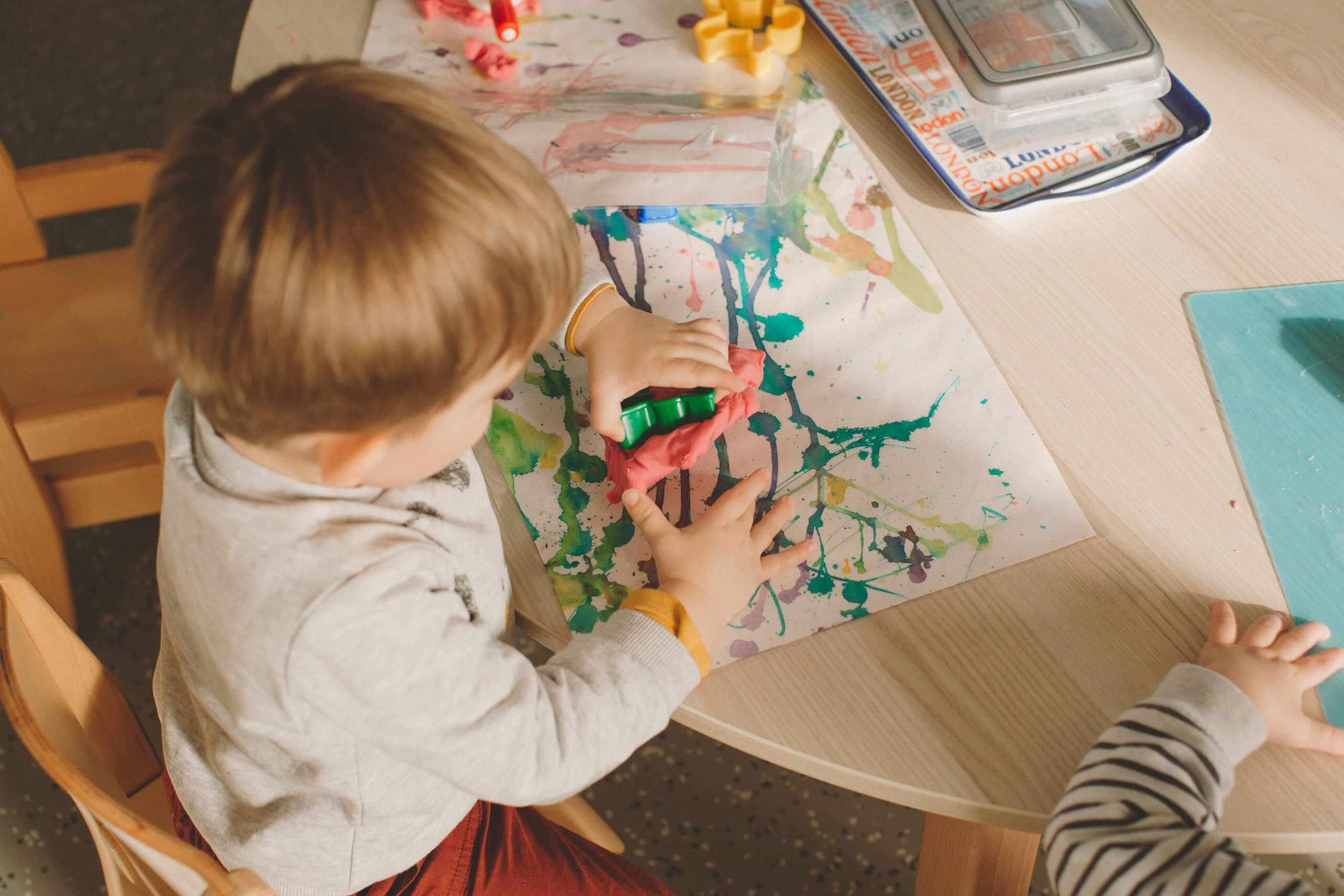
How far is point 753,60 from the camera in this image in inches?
31.7

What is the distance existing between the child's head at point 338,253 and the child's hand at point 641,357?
0.56ft

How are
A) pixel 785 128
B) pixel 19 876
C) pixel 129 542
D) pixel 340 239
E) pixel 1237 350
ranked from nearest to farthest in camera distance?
pixel 340 239
pixel 1237 350
pixel 785 128
pixel 19 876
pixel 129 542

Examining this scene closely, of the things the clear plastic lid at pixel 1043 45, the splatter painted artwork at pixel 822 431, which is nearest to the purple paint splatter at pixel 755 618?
the splatter painted artwork at pixel 822 431

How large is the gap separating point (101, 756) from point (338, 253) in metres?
0.49

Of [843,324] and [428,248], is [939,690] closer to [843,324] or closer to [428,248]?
[843,324]

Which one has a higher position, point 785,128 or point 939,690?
point 785,128

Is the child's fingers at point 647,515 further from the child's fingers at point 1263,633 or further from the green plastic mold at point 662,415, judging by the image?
the child's fingers at point 1263,633

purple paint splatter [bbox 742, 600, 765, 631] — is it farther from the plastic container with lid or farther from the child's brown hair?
the plastic container with lid

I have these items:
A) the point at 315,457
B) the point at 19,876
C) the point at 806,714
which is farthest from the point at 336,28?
the point at 19,876

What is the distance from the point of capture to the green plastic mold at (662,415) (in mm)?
629

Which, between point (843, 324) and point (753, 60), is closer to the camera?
point (843, 324)

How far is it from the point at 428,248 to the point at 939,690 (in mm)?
363

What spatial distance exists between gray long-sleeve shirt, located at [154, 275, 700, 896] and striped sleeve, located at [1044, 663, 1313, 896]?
22cm

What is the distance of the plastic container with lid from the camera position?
0.73m
